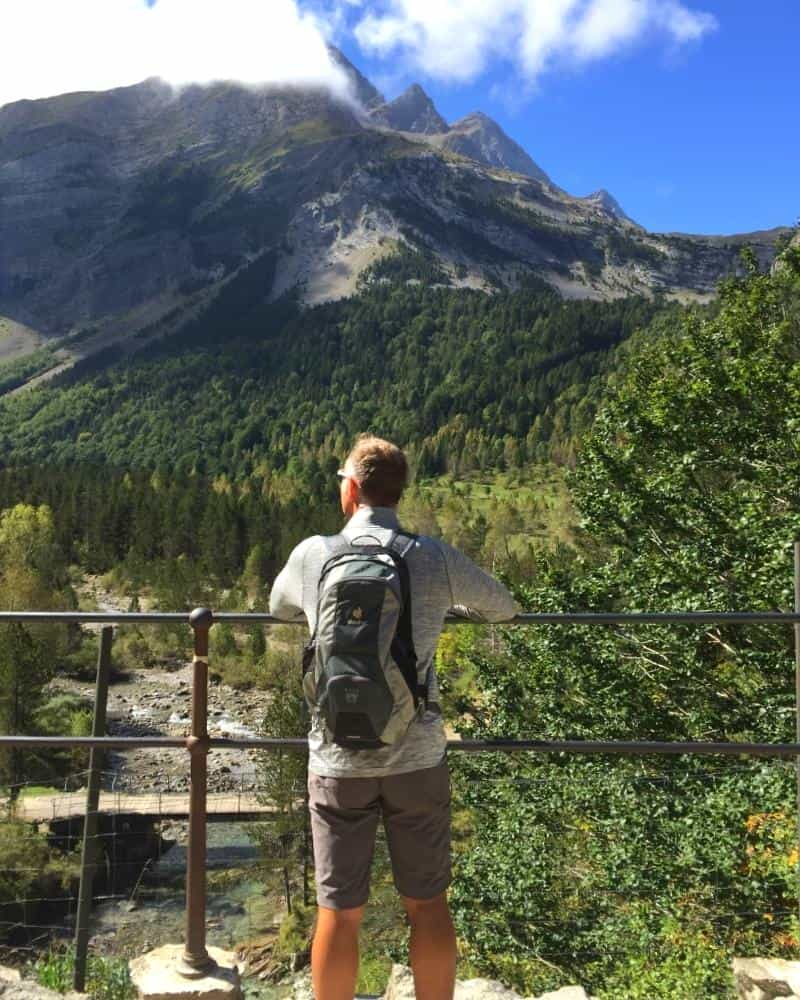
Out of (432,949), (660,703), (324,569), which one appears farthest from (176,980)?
(660,703)

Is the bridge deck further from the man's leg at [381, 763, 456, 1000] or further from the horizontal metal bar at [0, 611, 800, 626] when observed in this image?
the man's leg at [381, 763, 456, 1000]

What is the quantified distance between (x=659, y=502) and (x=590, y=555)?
45.4 feet

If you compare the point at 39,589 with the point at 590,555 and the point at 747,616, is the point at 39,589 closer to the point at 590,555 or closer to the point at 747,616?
the point at 590,555

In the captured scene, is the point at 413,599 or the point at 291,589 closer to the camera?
the point at 413,599

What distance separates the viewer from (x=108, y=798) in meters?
38.7

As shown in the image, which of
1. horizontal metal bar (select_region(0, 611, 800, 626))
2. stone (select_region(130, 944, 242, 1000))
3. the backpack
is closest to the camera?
the backpack

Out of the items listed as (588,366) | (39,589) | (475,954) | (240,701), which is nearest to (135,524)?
(39,589)

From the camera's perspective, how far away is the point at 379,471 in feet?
10.4

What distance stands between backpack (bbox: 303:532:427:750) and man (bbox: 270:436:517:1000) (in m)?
0.08

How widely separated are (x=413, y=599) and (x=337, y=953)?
50.8 inches

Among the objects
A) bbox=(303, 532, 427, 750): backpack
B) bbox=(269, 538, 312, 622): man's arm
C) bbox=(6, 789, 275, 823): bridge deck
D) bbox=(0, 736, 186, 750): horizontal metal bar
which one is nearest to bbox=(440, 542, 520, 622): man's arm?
bbox=(303, 532, 427, 750): backpack

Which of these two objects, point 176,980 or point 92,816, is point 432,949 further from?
point 92,816

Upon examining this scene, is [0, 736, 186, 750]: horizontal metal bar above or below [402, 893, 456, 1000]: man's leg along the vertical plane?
above

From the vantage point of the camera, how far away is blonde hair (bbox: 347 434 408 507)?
10.4 ft
